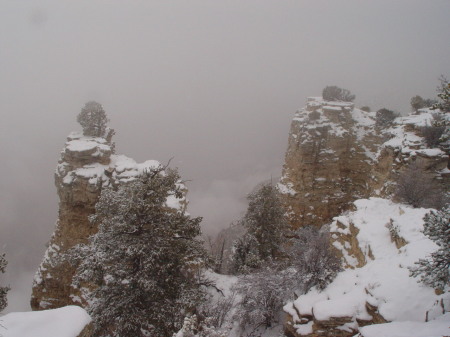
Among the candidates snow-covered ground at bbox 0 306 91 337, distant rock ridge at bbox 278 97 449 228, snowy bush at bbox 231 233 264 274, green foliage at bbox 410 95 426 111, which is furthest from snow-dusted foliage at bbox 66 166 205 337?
green foliage at bbox 410 95 426 111

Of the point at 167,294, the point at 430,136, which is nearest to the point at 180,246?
the point at 167,294

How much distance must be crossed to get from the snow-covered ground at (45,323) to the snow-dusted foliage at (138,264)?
9.48 ft

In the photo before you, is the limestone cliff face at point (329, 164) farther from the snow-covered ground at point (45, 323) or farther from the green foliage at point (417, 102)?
the snow-covered ground at point (45, 323)

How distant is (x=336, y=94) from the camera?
4094 cm

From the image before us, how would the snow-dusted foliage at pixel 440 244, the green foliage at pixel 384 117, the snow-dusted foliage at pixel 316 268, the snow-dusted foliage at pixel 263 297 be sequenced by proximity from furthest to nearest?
the green foliage at pixel 384 117 < the snow-dusted foliage at pixel 263 297 < the snow-dusted foliage at pixel 316 268 < the snow-dusted foliage at pixel 440 244

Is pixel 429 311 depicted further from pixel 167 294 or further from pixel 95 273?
pixel 95 273

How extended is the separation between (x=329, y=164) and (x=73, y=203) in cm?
3024

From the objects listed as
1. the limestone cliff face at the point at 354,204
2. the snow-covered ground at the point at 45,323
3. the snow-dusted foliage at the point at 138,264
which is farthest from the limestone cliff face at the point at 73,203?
the limestone cliff face at the point at 354,204

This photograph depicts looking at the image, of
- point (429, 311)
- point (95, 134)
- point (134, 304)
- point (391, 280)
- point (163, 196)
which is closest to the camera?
point (429, 311)

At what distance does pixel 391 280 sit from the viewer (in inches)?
391

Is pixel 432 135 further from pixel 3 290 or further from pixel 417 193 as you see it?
pixel 3 290

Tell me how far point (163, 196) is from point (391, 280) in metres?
9.04

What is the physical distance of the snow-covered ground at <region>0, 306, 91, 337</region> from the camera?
640 cm

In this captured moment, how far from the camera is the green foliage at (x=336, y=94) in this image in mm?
40844
